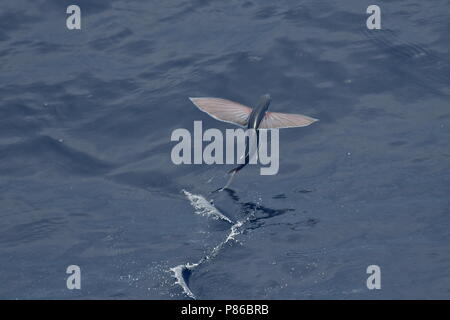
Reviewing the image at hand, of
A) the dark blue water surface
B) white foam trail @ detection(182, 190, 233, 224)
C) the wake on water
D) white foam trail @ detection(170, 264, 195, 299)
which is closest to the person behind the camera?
white foam trail @ detection(170, 264, 195, 299)

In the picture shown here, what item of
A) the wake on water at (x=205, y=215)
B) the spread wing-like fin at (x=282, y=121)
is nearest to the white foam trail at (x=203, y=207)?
the wake on water at (x=205, y=215)

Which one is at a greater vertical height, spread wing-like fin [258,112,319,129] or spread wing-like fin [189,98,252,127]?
spread wing-like fin [189,98,252,127]

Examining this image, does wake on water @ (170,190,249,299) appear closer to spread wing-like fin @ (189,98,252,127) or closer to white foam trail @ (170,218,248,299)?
white foam trail @ (170,218,248,299)

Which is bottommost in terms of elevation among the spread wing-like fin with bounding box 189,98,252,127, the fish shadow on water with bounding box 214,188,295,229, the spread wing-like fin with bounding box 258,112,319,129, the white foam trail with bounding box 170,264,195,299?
the white foam trail with bounding box 170,264,195,299

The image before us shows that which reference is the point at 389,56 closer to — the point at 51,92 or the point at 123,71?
the point at 123,71

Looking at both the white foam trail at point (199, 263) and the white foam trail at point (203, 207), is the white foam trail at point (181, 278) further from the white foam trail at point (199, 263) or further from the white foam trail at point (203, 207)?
the white foam trail at point (203, 207)

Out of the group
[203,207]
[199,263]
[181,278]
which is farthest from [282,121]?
[181,278]

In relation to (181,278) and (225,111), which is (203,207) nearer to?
(225,111)

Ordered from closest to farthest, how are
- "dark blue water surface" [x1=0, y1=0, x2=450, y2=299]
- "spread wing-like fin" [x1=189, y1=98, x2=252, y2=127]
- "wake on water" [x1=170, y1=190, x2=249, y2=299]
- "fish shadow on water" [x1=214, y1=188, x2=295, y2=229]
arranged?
"wake on water" [x1=170, y1=190, x2=249, y2=299] → "dark blue water surface" [x1=0, y1=0, x2=450, y2=299] → "fish shadow on water" [x1=214, y1=188, x2=295, y2=229] → "spread wing-like fin" [x1=189, y1=98, x2=252, y2=127]

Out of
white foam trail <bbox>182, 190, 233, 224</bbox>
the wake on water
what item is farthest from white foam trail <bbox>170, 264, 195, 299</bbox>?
white foam trail <bbox>182, 190, 233, 224</bbox>
